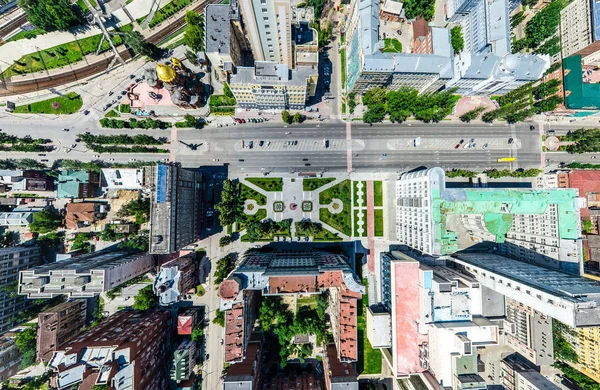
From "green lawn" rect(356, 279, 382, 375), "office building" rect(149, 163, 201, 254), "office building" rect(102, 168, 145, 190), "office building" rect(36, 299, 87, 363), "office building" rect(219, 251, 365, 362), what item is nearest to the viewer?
"office building" rect(219, 251, 365, 362)

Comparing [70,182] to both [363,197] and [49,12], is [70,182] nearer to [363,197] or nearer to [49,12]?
[49,12]

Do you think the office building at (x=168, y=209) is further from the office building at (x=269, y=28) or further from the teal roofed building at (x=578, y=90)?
the teal roofed building at (x=578, y=90)

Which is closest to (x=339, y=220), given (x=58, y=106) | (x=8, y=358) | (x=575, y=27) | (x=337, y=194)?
(x=337, y=194)

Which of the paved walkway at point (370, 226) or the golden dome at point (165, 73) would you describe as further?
the paved walkway at point (370, 226)

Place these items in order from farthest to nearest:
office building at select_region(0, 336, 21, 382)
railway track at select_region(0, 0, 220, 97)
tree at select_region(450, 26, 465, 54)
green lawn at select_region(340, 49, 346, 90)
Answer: tree at select_region(450, 26, 465, 54) → green lawn at select_region(340, 49, 346, 90) → railway track at select_region(0, 0, 220, 97) → office building at select_region(0, 336, 21, 382)

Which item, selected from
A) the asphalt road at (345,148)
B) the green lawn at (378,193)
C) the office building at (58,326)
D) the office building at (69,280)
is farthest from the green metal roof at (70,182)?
the green lawn at (378,193)

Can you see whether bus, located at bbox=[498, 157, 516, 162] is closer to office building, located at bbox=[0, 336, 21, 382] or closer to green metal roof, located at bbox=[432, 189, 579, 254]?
green metal roof, located at bbox=[432, 189, 579, 254]

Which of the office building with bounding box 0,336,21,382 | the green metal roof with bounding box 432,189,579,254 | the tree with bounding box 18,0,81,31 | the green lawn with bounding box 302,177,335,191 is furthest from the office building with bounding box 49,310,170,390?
the tree with bounding box 18,0,81,31
